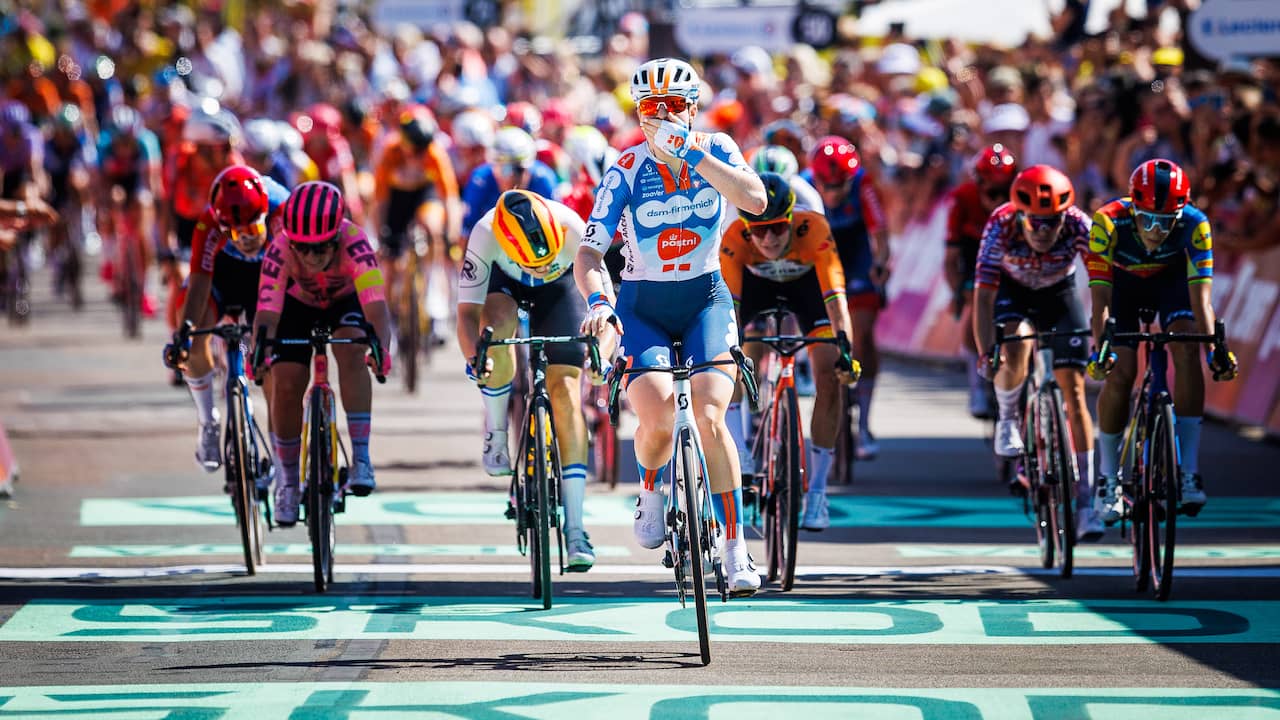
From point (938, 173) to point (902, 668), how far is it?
43.8 ft

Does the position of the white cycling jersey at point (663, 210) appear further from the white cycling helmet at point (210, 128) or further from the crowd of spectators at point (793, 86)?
the crowd of spectators at point (793, 86)

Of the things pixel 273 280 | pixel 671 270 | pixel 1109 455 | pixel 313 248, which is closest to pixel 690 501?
pixel 671 270

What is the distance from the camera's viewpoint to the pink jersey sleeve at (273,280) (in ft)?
33.0

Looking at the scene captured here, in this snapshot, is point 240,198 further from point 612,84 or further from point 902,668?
point 612,84

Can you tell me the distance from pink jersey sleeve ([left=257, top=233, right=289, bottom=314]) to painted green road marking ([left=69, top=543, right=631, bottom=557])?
5.48 feet

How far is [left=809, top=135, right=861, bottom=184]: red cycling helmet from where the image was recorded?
42.1ft

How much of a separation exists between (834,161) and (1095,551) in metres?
2.91

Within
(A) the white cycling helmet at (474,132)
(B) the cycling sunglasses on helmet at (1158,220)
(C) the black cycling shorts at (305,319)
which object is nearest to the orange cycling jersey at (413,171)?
(A) the white cycling helmet at (474,132)

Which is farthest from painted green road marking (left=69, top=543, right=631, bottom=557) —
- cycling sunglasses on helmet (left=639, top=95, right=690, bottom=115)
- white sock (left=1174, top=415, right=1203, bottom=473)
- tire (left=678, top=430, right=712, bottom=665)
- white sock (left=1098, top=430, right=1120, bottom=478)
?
cycling sunglasses on helmet (left=639, top=95, right=690, bottom=115)

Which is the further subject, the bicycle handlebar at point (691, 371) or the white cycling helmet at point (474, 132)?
the white cycling helmet at point (474, 132)

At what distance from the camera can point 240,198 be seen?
10625 mm

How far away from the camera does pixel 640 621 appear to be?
916 centimetres

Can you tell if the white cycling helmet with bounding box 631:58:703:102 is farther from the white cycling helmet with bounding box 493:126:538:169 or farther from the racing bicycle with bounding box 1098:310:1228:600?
the white cycling helmet with bounding box 493:126:538:169

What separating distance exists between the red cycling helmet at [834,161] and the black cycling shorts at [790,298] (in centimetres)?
218
